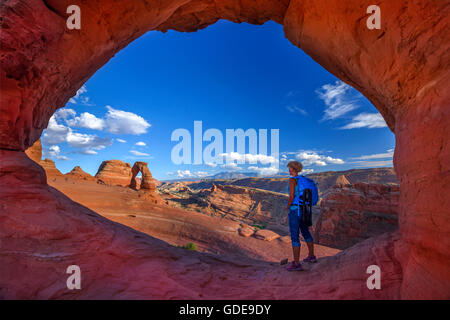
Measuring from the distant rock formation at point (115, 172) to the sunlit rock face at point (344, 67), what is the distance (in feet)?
119

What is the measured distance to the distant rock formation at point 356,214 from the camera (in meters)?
12.5

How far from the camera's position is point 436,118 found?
2.62 m

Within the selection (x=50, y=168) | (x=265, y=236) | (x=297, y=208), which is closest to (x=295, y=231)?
(x=297, y=208)

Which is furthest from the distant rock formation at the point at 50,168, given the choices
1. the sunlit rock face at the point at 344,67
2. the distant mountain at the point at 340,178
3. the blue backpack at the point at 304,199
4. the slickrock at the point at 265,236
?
the distant mountain at the point at 340,178

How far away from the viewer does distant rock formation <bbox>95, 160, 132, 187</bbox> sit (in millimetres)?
35906

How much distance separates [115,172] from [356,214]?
130 feet

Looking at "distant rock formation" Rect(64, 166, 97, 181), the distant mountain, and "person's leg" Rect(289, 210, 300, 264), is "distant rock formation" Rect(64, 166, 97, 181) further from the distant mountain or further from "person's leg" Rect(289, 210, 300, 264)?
the distant mountain

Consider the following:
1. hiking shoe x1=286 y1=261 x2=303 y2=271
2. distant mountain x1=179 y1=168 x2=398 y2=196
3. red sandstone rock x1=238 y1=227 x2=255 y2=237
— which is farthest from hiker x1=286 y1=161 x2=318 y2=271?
distant mountain x1=179 y1=168 x2=398 y2=196

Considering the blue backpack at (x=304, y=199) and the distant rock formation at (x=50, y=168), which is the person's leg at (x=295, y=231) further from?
the distant rock formation at (x=50, y=168)

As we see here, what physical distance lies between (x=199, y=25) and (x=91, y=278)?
367 inches

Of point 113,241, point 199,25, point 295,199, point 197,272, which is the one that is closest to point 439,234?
point 295,199

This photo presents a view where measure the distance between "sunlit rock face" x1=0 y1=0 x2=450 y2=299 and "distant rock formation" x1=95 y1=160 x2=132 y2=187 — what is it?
36210mm

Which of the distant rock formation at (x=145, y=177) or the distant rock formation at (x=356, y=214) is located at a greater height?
the distant rock formation at (x=145, y=177)
